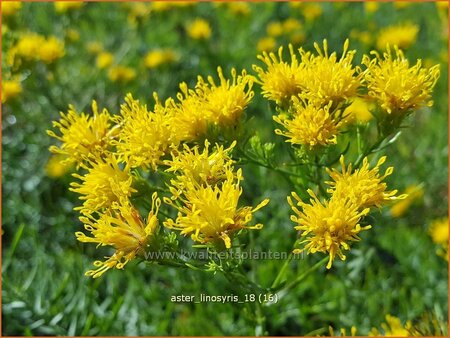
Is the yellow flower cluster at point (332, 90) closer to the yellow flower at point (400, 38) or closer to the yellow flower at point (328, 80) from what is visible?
the yellow flower at point (328, 80)

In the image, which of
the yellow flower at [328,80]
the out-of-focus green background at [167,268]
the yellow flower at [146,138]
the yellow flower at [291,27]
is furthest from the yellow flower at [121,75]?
the yellow flower at [328,80]

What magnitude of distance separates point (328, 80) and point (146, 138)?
0.46 metres

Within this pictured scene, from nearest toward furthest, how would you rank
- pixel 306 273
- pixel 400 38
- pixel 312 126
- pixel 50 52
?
pixel 312 126 → pixel 306 273 → pixel 50 52 → pixel 400 38

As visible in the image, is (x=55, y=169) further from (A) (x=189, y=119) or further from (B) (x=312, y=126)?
(B) (x=312, y=126)

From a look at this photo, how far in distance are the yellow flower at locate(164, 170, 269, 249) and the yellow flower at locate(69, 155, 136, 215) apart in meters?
0.17

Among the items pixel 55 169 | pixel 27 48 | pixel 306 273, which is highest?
pixel 27 48

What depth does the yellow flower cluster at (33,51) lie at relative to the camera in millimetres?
2414

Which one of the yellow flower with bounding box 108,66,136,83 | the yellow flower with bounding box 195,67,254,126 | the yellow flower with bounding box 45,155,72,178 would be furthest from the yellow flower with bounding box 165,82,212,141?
the yellow flower with bounding box 108,66,136,83

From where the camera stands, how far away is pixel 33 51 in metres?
2.50

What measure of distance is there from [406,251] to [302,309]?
0.67m

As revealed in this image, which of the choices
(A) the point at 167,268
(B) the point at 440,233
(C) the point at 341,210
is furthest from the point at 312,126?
(B) the point at 440,233

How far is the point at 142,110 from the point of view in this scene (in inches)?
55.1

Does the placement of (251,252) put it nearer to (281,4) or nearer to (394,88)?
(394,88)

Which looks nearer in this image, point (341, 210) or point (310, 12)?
point (341, 210)
